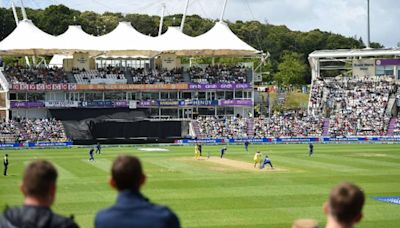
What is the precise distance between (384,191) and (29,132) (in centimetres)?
4430

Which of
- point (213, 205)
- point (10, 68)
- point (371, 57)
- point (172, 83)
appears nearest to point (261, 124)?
point (172, 83)

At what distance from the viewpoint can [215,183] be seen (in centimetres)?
3259

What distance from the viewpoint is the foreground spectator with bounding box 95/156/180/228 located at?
18.1ft

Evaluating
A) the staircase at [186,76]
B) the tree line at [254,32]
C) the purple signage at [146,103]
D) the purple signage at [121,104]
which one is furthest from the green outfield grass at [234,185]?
the tree line at [254,32]

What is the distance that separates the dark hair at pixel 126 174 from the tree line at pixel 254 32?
11150 cm

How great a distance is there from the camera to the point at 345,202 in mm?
5387

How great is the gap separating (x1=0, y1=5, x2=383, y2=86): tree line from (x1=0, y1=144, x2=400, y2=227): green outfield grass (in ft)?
221

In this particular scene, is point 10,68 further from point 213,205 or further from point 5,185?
point 213,205

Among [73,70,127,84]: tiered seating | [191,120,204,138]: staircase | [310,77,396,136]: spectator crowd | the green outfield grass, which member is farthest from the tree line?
the green outfield grass

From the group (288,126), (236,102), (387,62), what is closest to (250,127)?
(288,126)

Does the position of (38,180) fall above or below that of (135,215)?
above

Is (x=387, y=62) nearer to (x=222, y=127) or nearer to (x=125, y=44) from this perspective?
(x=222, y=127)

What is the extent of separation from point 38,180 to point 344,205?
2198 millimetres

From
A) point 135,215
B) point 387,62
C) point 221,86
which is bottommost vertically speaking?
point 221,86
